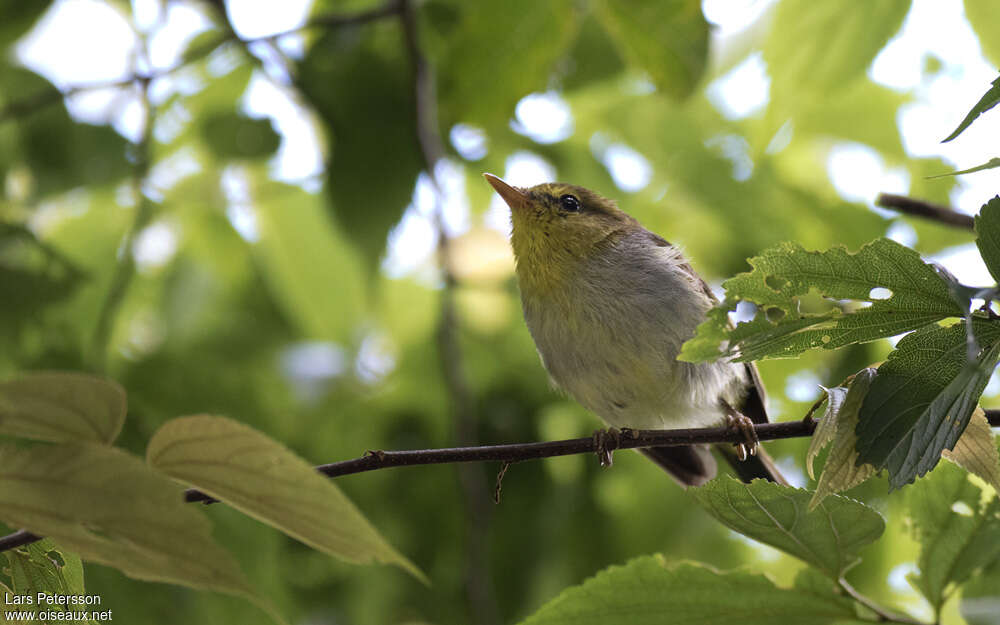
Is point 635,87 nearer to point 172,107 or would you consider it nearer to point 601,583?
point 172,107

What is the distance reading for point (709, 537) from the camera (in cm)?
389

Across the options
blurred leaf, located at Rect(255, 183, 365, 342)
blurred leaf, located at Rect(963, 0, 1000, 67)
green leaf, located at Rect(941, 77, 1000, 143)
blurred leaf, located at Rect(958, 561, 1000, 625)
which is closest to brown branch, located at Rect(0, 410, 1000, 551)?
green leaf, located at Rect(941, 77, 1000, 143)

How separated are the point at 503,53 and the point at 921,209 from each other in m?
1.51

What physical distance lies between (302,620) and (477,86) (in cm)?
293

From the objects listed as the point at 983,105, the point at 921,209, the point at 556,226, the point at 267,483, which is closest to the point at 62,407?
the point at 267,483

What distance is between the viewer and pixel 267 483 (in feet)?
3.87

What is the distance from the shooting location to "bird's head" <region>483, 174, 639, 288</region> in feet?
12.1

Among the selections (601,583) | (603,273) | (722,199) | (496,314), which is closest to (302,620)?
(496,314)

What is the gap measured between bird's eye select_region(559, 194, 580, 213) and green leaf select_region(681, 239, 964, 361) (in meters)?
2.40

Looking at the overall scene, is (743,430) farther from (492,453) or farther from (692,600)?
(492,453)

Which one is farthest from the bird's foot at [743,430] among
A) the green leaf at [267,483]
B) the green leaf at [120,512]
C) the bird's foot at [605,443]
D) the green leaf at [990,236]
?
the green leaf at [120,512]

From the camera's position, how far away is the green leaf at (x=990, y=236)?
4.39ft

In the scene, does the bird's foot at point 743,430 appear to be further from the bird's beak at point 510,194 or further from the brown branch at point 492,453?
the bird's beak at point 510,194

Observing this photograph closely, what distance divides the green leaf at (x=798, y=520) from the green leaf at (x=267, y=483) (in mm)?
679
